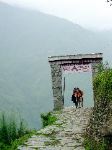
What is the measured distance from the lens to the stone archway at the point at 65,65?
2986 centimetres

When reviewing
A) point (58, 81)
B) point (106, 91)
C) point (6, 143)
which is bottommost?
point (6, 143)

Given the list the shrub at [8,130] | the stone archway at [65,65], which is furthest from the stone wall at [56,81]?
the shrub at [8,130]

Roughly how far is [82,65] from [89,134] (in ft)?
56.2

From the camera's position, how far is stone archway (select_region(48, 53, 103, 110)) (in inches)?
1176

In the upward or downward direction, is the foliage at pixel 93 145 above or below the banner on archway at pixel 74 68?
below

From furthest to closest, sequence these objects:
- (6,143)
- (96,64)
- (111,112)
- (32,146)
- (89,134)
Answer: (96,64)
(6,143)
(89,134)
(32,146)
(111,112)

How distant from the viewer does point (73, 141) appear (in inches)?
521

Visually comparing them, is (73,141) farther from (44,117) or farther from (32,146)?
(44,117)

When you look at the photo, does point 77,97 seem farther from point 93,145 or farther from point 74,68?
point 93,145

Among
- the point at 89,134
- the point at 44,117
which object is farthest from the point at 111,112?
the point at 44,117

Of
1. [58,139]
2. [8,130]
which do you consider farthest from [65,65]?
[58,139]

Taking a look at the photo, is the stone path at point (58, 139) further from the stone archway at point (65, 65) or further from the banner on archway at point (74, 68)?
the banner on archway at point (74, 68)

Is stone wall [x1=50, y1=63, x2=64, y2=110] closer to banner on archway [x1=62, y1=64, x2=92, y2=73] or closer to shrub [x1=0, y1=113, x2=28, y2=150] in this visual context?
banner on archway [x1=62, y1=64, x2=92, y2=73]

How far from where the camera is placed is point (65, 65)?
3025cm
